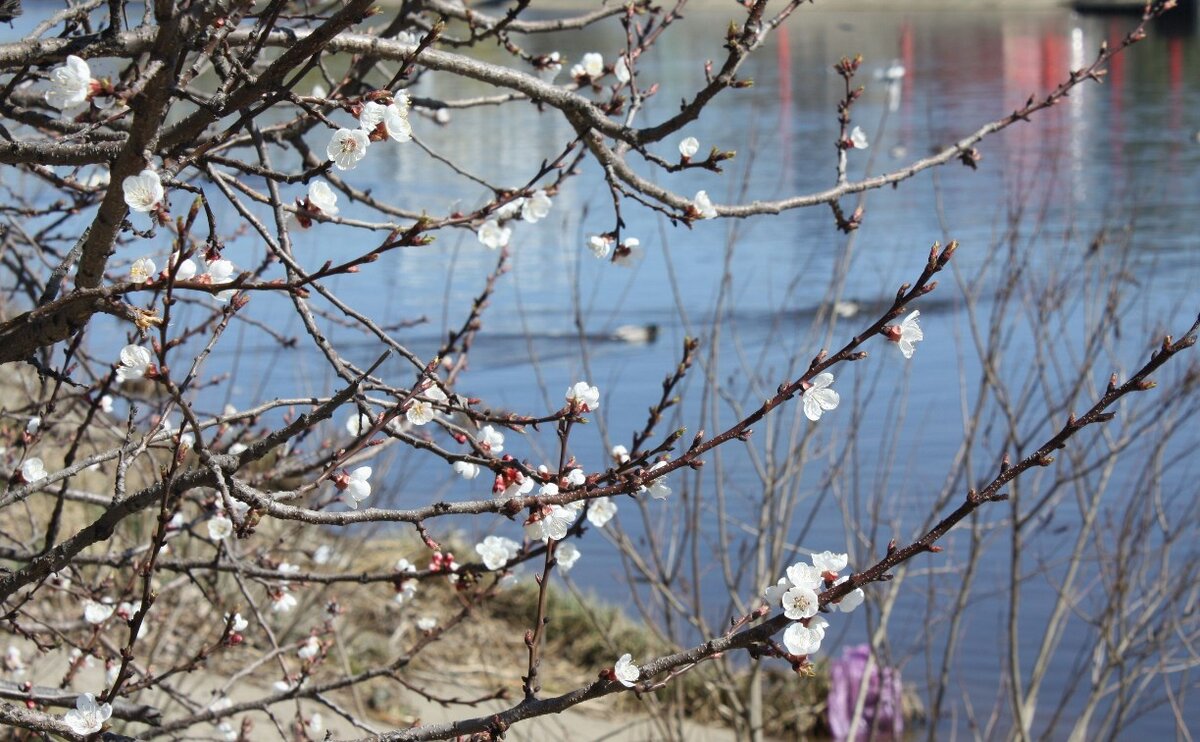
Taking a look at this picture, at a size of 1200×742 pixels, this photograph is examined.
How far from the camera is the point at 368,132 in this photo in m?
1.65

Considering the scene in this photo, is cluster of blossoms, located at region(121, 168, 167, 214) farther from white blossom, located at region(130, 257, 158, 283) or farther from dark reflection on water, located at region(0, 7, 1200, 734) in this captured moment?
dark reflection on water, located at region(0, 7, 1200, 734)

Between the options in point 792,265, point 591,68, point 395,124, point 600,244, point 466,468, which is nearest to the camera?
point 395,124

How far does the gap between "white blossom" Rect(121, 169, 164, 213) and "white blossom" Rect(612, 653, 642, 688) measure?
0.75 meters

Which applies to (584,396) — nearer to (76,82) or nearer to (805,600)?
(805,600)

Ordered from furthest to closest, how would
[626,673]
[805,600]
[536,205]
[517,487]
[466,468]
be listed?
[536,205] → [466,468] → [517,487] → [626,673] → [805,600]

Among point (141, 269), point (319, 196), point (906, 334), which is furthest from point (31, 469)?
point (906, 334)

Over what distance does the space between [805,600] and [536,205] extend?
160 centimetres

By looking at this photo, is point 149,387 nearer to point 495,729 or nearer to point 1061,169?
point 495,729

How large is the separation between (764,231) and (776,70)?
2764 centimetres

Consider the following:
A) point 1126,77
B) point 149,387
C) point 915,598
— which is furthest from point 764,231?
point 1126,77

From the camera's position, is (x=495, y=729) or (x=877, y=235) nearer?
(x=495, y=729)

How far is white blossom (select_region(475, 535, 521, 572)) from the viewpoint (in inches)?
93.5

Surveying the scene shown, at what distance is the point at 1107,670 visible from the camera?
4.10m

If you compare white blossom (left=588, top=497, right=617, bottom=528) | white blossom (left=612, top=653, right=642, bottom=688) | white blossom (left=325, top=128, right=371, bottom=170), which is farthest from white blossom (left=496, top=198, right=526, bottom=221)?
white blossom (left=612, top=653, right=642, bottom=688)
